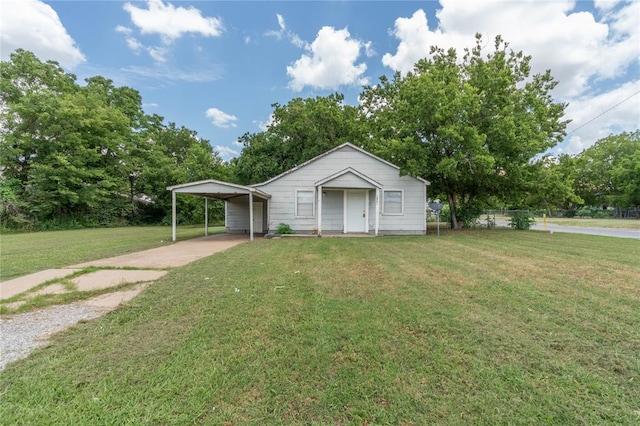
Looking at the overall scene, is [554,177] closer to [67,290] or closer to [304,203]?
[304,203]

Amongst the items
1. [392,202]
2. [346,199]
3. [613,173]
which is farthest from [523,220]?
[613,173]

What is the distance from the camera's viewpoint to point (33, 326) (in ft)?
10.7

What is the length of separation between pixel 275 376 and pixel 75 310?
322 centimetres

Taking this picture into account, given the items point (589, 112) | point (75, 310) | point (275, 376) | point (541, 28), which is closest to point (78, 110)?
point (75, 310)

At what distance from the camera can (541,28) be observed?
40.1 ft

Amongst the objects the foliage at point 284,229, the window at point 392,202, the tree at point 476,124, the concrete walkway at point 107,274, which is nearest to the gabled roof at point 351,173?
the window at point 392,202

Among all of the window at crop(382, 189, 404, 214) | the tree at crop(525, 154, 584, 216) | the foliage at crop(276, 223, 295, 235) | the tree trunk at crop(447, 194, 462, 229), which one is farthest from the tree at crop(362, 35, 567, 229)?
the foliage at crop(276, 223, 295, 235)

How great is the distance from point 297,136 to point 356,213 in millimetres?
9493

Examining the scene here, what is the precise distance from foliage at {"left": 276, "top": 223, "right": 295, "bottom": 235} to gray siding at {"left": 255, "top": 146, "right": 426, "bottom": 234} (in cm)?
21

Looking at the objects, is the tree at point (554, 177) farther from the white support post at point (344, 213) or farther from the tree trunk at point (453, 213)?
the white support post at point (344, 213)

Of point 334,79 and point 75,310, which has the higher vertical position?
point 334,79

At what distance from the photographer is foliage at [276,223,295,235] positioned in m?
12.9

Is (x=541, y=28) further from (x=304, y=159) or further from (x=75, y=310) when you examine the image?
(x=75, y=310)

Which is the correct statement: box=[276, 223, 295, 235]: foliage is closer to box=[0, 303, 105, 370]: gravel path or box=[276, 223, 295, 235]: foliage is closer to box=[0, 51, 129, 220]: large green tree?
box=[0, 303, 105, 370]: gravel path
